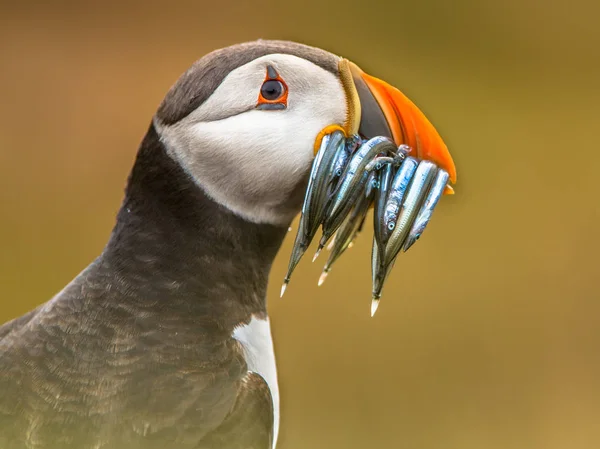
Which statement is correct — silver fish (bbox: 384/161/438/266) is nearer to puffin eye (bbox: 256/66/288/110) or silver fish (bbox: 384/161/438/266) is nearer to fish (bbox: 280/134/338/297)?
fish (bbox: 280/134/338/297)

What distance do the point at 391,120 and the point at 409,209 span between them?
0.53ft

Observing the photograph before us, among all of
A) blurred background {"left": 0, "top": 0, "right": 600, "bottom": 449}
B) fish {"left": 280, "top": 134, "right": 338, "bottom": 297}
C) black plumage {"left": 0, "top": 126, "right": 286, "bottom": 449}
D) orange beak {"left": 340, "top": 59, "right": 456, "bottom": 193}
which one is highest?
orange beak {"left": 340, "top": 59, "right": 456, "bottom": 193}

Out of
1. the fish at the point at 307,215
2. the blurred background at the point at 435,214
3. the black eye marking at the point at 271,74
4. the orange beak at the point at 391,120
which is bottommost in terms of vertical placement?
the blurred background at the point at 435,214

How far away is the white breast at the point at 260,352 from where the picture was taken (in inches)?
57.4

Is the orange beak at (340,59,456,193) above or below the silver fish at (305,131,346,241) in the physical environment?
above

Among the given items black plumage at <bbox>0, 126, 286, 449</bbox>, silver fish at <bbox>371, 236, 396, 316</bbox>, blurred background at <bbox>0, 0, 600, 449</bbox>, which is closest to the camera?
black plumage at <bbox>0, 126, 286, 449</bbox>

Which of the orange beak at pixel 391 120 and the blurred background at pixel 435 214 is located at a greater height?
the orange beak at pixel 391 120

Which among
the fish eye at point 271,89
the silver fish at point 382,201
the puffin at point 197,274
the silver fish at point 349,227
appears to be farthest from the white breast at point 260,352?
the fish eye at point 271,89

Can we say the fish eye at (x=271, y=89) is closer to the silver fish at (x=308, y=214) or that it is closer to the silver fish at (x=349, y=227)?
the silver fish at (x=308, y=214)

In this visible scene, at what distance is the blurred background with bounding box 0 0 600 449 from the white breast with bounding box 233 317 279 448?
2.14m

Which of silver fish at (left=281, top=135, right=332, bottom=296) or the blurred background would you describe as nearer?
silver fish at (left=281, top=135, right=332, bottom=296)

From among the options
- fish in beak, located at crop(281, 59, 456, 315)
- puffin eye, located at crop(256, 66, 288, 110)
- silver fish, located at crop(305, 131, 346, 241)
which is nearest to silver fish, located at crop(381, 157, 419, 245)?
fish in beak, located at crop(281, 59, 456, 315)

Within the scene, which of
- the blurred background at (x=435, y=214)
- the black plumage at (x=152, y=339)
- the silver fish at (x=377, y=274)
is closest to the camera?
the black plumage at (x=152, y=339)

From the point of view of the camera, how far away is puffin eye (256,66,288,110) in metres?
1.39
